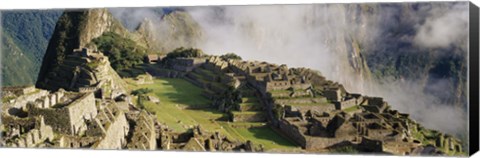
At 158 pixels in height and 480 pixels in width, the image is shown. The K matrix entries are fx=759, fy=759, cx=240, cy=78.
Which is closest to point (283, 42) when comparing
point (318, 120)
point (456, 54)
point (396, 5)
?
point (318, 120)

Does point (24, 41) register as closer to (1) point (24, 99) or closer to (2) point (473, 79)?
(1) point (24, 99)

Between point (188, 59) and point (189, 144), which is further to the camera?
point (188, 59)

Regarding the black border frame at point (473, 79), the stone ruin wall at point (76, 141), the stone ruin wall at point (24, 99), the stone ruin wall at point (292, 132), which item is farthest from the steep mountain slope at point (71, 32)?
the black border frame at point (473, 79)

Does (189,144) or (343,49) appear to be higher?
(343,49)

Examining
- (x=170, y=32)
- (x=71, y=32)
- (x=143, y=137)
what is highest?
(x=71, y=32)

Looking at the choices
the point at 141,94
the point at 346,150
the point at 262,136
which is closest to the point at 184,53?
Answer: the point at 141,94

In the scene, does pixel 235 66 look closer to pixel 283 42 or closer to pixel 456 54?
pixel 283 42
